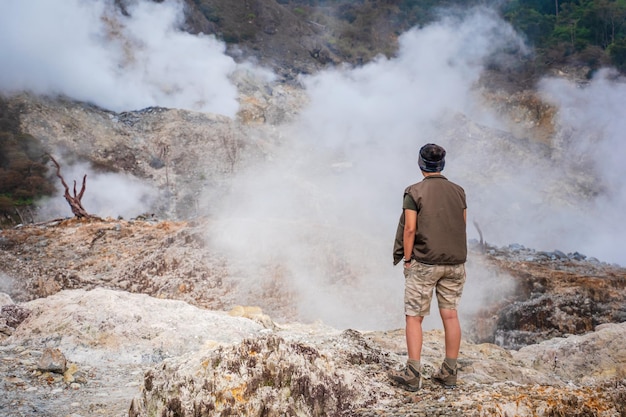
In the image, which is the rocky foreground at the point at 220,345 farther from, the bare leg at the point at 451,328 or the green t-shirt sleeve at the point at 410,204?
the green t-shirt sleeve at the point at 410,204

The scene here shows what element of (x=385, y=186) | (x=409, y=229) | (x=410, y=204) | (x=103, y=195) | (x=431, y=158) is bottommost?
(x=409, y=229)

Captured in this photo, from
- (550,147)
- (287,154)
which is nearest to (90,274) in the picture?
(287,154)

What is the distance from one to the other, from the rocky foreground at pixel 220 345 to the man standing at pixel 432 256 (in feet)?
0.61

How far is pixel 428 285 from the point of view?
2541 mm

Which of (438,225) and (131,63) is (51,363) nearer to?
(438,225)

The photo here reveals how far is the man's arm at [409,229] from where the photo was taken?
2.52m

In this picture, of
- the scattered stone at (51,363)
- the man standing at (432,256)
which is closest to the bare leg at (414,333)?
the man standing at (432,256)

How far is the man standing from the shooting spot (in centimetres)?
251

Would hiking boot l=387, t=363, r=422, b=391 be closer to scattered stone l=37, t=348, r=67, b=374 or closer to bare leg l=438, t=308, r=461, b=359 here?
bare leg l=438, t=308, r=461, b=359

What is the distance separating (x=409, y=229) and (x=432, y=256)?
0.18m

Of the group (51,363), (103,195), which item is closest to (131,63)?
(103,195)

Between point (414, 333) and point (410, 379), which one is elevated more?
point (414, 333)

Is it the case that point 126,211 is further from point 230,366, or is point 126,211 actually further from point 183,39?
point 230,366

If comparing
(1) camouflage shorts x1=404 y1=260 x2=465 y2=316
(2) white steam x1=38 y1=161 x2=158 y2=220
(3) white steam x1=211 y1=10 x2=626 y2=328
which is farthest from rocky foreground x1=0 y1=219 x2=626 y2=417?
(2) white steam x1=38 y1=161 x2=158 y2=220
